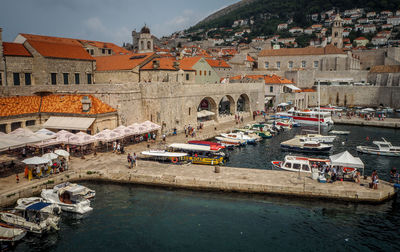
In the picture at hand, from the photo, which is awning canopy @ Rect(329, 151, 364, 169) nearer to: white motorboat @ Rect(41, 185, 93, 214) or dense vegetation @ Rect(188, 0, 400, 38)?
white motorboat @ Rect(41, 185, 93, 214)

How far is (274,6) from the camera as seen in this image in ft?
599

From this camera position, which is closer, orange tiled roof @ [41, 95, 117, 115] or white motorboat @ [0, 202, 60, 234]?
white motorboat @ [0, 202, 60, 234]

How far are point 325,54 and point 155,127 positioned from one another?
55.6m

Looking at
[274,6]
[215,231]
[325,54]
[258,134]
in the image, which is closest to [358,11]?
[274,6]

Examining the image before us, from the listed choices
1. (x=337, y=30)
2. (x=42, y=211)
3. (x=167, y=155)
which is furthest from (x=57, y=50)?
(x=337, y=30)

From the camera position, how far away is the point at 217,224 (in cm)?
1419

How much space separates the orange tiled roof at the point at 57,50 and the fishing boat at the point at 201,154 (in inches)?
701

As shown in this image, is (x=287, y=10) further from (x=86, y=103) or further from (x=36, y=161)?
(x=36, y=161)

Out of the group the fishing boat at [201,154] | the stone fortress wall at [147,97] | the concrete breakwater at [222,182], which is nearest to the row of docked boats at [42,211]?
the concrete breakwater at [222,182]

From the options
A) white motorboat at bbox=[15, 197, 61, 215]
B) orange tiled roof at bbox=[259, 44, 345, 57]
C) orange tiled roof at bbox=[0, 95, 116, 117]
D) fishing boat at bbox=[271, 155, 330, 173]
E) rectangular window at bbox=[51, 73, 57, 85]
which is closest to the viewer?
white motorboat at bbox=[15, 197, 61, 215]

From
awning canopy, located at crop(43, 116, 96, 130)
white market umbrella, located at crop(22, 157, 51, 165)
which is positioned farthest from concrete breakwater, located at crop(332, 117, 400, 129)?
white market umbrella, located at crop(22, 157, 51, 165)

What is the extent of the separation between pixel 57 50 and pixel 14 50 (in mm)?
4157

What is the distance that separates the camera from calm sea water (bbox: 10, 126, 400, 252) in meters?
12.7

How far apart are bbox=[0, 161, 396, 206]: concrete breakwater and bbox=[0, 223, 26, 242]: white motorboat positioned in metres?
2.87
